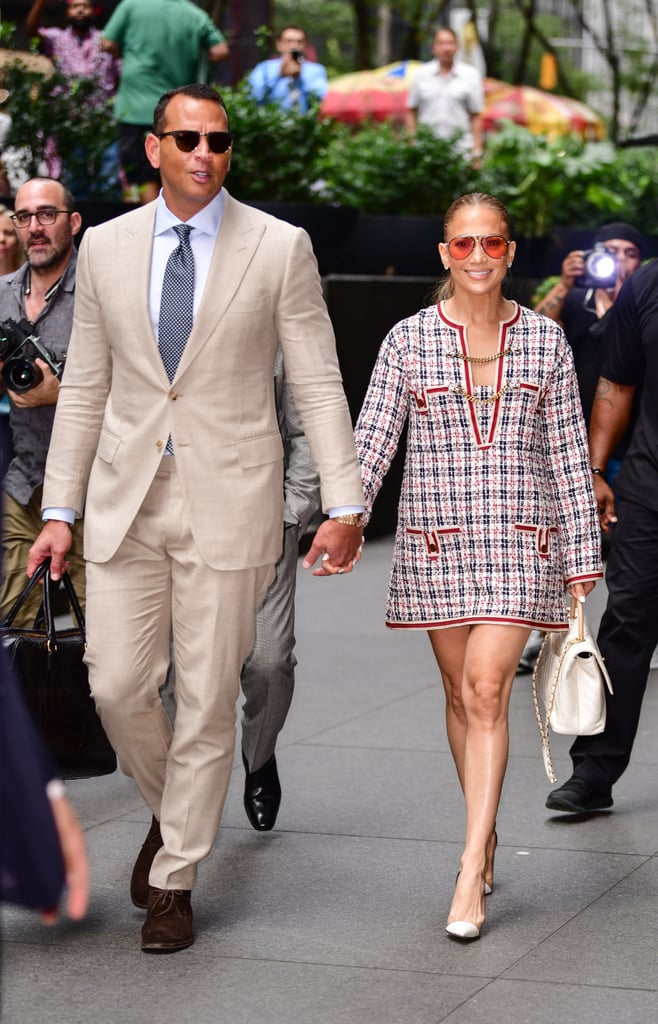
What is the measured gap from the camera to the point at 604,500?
6.04 m

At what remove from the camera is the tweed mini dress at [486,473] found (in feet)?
16.6

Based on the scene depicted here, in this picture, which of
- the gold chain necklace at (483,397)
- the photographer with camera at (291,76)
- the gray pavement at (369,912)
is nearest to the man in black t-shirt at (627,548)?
the gray pavement at (369,912)

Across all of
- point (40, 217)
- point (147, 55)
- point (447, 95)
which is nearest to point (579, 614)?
point (40, 217)

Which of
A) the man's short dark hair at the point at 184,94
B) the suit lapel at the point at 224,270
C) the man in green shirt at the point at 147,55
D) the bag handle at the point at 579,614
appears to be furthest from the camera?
the man in green shirt at the point at 147,55

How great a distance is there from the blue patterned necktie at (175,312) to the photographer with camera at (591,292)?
159 inches

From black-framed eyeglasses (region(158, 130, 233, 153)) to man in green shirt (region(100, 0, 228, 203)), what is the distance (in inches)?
274

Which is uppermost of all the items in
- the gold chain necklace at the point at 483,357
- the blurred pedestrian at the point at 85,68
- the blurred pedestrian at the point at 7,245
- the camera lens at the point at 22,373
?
the blurred pedestrian at the point at 85,68

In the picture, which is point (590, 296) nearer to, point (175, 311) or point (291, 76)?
point (175, 311)

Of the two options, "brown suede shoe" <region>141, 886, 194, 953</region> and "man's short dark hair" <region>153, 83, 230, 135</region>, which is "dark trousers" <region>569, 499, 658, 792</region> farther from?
"man's short dark hair" <region>153, 83, 230, 135</region>

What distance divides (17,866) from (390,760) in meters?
4.28

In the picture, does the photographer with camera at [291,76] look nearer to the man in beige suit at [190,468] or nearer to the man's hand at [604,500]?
the man's hand at [604,500]

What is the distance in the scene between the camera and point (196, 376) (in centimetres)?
470

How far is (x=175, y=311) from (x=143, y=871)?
1.58 m

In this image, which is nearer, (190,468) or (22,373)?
(190,468)
